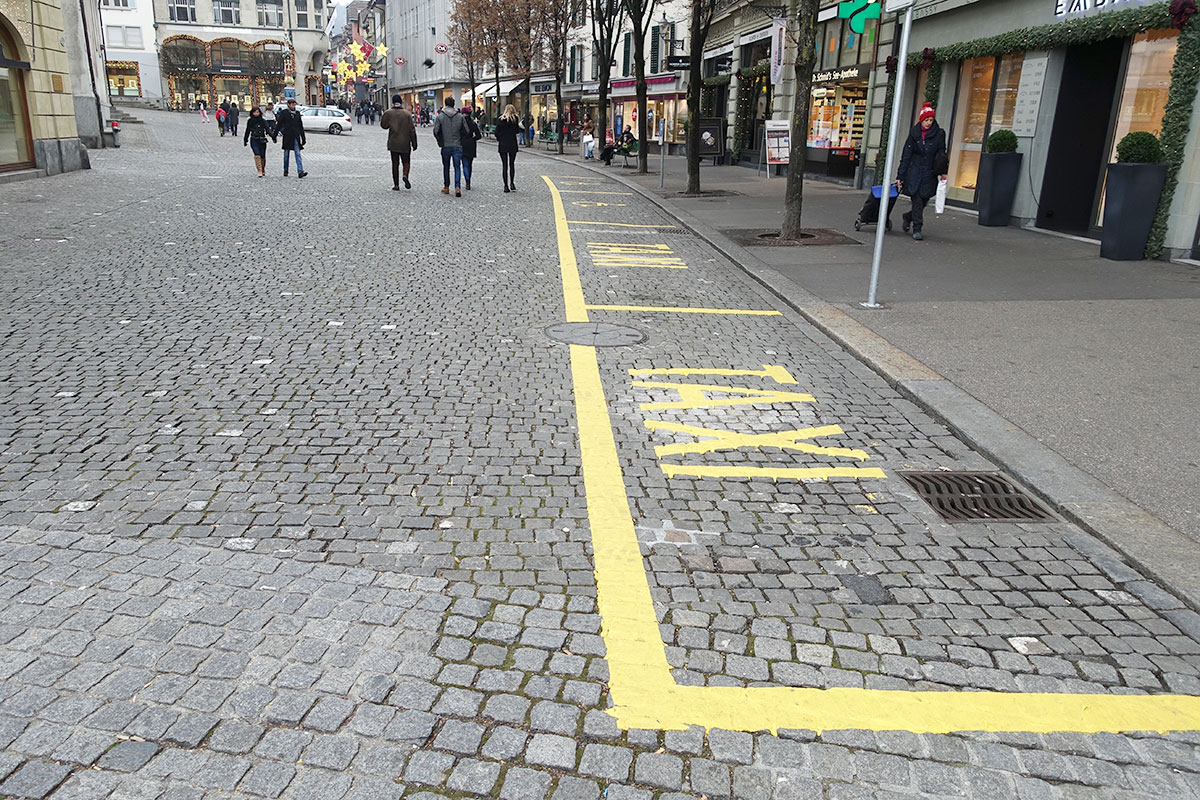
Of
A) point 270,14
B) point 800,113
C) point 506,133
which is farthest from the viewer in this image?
point 270,14

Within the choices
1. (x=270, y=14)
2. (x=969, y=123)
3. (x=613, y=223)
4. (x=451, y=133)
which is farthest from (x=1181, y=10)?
(x=270, y=14)

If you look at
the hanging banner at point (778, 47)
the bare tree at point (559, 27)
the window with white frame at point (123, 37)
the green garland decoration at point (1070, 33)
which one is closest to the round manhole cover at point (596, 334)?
the green garland decoration at point (1070, 33)

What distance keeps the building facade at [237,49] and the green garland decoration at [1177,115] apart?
90.4 m

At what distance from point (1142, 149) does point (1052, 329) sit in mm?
4892

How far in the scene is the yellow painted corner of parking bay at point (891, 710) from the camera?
279 centimetres

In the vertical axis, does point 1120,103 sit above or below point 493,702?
above

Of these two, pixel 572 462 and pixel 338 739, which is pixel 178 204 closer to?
pixel 572 462

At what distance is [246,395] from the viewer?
18.8 ft

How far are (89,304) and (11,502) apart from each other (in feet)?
15.2

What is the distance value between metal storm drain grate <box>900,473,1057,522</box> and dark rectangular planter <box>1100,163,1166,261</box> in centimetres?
824

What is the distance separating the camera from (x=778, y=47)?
81.0ft

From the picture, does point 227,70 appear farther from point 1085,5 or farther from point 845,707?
point 845,707

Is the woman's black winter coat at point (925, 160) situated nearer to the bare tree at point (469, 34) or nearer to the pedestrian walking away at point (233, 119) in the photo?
the pedestrian walking away at point (233, 119)

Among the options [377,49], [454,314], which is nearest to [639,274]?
[454,314]
